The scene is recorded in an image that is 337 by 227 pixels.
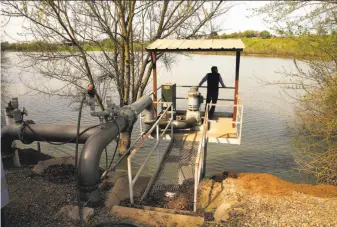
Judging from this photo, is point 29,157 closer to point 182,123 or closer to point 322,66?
point 182,123

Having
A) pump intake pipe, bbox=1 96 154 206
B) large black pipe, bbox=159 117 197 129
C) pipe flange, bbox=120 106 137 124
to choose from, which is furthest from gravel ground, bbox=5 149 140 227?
large black pipe, bbox=159 117 197 129

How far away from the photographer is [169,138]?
10.2 meters

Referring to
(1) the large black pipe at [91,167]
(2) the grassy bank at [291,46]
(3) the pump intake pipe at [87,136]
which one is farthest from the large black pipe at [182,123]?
(2) the grassy bank at [291,46]

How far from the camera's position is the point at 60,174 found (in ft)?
25.8

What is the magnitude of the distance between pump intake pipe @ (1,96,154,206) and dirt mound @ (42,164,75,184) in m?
0.99

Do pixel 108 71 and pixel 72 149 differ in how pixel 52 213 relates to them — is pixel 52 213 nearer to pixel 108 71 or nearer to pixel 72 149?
pixel 108 71

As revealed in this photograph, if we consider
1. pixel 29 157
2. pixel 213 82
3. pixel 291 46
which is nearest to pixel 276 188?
pixel 213 82

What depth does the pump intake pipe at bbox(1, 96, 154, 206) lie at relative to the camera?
6.11 metres

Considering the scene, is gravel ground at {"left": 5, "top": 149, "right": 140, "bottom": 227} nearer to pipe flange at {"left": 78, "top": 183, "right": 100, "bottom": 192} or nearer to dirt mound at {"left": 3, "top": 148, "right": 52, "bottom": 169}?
pipe flange at {"left": 78, "top": 183, "right": 100, "bottom": 192}

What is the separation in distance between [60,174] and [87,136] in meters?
1.62

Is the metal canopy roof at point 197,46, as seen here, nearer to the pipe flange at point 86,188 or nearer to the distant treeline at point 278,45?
the distant treeline at point 278,45

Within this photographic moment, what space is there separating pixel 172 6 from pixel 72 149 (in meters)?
9.67

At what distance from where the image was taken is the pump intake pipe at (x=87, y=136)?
6.11 m

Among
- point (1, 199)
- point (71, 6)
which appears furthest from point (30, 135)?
point (71, 6)
